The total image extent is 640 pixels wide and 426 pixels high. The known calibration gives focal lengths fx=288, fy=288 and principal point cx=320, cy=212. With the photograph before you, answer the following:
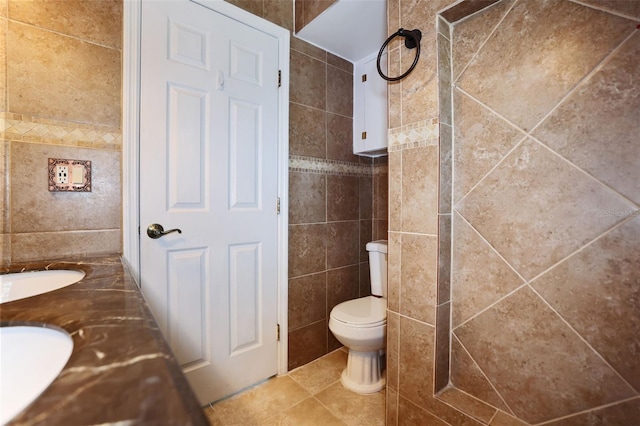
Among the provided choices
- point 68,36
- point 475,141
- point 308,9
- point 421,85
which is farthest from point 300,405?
point 308,9

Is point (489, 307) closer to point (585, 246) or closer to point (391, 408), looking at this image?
point (585, 246)

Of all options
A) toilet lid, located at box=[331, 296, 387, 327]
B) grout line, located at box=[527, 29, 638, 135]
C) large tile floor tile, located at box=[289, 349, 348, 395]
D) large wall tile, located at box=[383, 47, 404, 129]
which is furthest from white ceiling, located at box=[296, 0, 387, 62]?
large tile floor tile, located at box=[289, 349, 348, 395]

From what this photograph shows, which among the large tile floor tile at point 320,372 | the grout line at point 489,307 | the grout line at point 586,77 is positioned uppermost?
the grout line at point 586,77

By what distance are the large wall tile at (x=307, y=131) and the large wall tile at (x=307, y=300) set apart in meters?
0.84

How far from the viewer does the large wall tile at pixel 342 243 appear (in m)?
2.04

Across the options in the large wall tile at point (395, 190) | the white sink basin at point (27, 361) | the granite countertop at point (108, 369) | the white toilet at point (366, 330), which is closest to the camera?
the granite countertop at point (108, 369)

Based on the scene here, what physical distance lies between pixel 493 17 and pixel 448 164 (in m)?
0.62

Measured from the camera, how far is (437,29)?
1.21m

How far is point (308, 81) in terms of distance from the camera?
75.2 inches

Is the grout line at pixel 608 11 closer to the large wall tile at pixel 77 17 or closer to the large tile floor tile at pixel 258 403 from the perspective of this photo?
the large wall tile at pixel 77 17

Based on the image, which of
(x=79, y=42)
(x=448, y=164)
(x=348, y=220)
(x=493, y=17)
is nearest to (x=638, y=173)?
(x=448, y=164)

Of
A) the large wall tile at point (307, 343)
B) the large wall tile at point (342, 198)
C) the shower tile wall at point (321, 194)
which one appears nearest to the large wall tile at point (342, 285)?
the shower tile wall at point (321, 194)

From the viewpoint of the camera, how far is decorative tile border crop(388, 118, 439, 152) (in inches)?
48.5

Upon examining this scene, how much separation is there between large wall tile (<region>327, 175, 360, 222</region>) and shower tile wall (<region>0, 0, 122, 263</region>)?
1.23 meters
